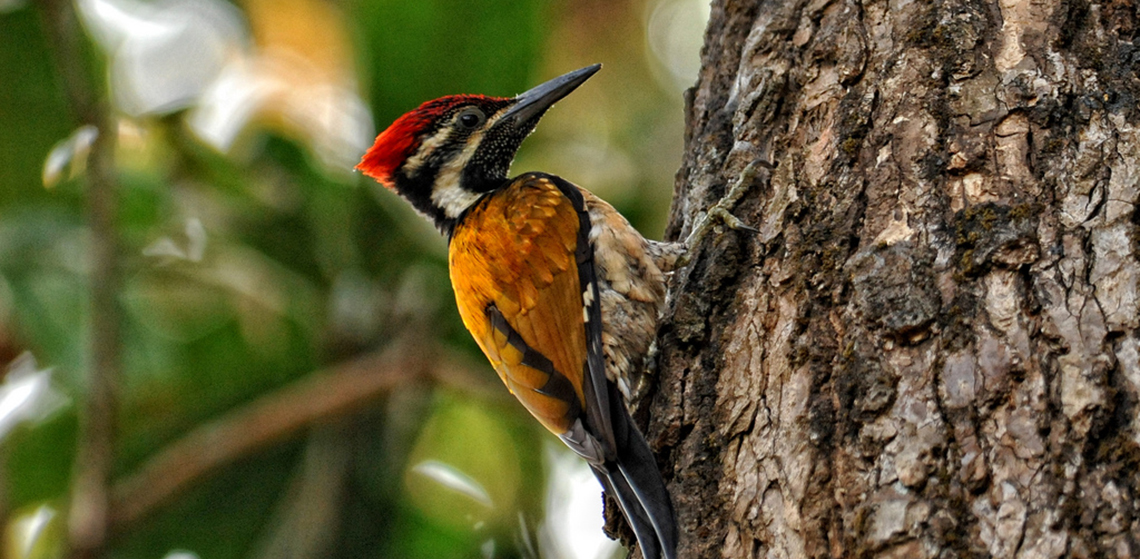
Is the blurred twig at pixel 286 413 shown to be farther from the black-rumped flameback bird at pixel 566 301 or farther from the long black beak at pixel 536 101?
the long black beak at pixel 536 101

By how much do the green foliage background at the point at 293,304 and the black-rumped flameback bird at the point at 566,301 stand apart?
4.00 ft

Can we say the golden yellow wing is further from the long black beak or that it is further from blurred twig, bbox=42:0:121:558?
blurred twig, bbox=42:0:121:558

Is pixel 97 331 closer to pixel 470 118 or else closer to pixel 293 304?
pixel 293 304

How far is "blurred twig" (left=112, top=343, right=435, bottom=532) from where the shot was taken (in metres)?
4.64

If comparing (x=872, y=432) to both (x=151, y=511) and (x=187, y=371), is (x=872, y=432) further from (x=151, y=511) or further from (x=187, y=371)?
(x=187, y=371)

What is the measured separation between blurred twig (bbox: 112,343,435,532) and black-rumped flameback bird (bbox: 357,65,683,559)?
1.19 metres

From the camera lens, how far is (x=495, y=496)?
17.6 feet

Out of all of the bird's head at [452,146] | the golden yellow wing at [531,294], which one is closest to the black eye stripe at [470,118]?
the bird's head at [452,146]

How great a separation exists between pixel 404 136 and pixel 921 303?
8.14ft

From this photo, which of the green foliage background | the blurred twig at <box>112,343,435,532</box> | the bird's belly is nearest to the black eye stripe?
the bird's belly

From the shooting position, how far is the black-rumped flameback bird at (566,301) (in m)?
2.58

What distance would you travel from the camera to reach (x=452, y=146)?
4.10 metres

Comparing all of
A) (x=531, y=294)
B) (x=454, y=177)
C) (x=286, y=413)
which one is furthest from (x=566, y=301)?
(x=286, y=413)

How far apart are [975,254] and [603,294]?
142 cm
